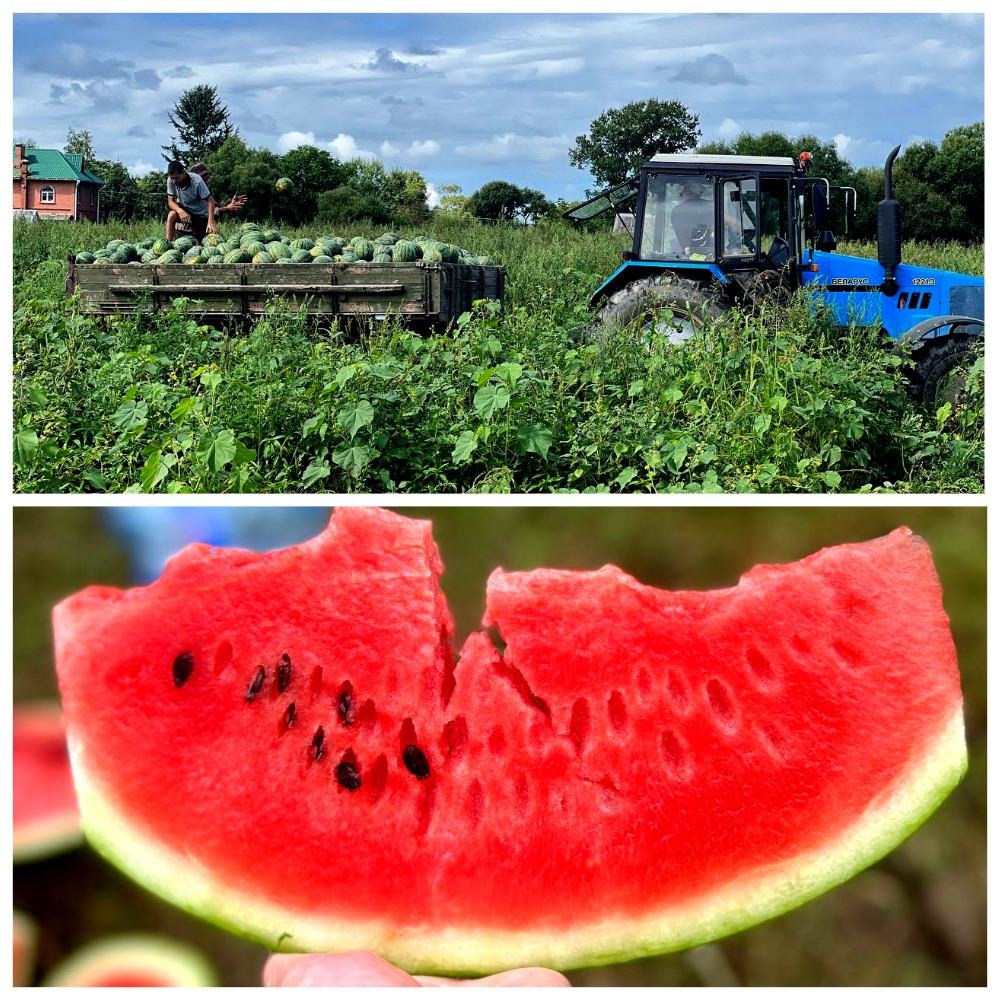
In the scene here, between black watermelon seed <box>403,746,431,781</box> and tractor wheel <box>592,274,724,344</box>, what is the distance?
4951 millimetres

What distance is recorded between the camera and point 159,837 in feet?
8.24

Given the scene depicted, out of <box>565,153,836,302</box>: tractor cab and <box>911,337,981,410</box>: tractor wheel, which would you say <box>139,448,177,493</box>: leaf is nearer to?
<box>565,153,836,302</box>: tractor cab

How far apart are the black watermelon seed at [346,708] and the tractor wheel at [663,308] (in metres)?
4.91

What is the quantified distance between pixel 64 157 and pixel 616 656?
198 feet

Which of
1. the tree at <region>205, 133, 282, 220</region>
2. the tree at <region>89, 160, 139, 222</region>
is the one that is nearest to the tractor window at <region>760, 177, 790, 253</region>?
the tree at <region>205, 133, 282, 220</region>

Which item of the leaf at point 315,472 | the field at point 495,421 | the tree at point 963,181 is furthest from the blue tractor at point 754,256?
the tree at point 963,181

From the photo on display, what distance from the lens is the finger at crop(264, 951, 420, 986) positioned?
2.41 metres

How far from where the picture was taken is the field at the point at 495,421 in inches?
193

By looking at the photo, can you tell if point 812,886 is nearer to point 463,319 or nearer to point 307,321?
point 463,319

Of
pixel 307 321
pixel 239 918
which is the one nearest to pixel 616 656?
pixel 239 918

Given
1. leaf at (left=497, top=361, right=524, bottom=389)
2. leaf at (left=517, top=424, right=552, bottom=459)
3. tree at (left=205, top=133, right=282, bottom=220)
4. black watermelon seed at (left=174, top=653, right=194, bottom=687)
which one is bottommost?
black watermelon seed at (left=174, top=653, right=194, bottom=687)

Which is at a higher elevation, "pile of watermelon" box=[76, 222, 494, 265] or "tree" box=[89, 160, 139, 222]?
"tree" box=[89, 160, 139, 222]

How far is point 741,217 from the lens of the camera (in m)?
8.30

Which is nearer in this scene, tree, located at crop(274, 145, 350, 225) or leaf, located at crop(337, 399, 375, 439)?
leaf, located at crop(337, 399, 375, 439)
